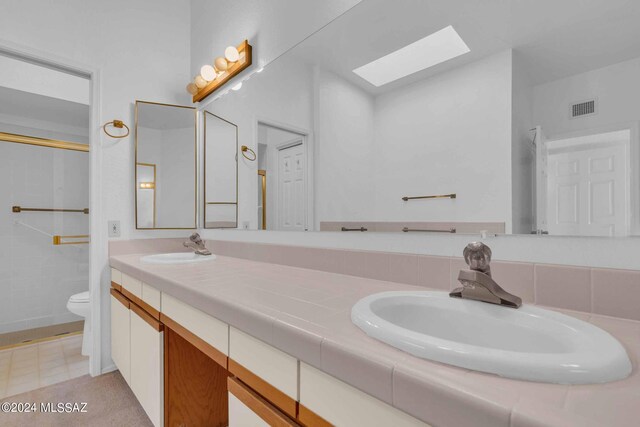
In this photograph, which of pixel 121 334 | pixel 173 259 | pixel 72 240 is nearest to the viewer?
pixel 121 334

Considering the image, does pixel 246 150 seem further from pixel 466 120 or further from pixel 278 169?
pixel 466 120

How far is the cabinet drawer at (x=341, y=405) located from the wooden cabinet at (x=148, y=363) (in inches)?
34.5

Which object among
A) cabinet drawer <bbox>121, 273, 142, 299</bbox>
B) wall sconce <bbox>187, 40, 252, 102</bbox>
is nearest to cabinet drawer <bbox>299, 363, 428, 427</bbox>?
cabinet drawer <bbox>121, 273, 142, 299</bbox>

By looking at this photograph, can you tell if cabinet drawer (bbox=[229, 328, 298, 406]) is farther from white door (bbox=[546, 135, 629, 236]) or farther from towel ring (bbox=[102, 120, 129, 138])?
towel ring (bbox=[102, 120, 129, 138])

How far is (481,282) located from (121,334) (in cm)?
183

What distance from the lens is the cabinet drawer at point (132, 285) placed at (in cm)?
142

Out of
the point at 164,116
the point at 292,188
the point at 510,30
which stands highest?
the point at 164,116

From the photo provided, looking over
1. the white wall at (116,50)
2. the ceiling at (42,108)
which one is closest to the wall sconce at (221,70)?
the white wall at (116,50)

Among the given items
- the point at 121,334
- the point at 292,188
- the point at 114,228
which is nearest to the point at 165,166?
the point at 114,228

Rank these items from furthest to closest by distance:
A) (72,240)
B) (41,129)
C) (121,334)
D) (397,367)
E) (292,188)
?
(72,240), (41,129), (121,334), (292,188), (397,367)

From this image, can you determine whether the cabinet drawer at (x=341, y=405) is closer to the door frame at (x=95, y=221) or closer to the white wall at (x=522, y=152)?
the white wall at (x=522, y=152)

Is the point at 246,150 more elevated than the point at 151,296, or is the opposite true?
the point at 246,150

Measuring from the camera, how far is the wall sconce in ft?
5.73

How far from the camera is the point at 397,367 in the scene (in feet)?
1.42
